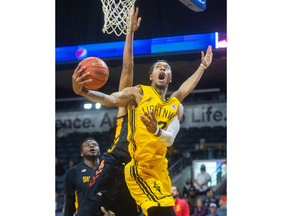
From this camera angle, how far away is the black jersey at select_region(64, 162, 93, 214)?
16.9ft

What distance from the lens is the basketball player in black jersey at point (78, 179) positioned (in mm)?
5141

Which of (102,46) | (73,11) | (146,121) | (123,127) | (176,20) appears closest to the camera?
(146,121)

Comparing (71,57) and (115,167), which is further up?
(71,57)

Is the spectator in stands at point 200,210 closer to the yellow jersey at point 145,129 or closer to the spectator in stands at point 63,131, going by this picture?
the yellow jersey at point 145,129

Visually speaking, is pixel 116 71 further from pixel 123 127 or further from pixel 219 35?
pixel 123 127

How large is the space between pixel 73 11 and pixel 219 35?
12.4 ft

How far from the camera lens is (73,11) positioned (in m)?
9.05

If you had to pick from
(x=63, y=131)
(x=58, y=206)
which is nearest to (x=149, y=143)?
(x=58, y=206)

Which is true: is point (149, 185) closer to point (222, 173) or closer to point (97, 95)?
point (97, 95)

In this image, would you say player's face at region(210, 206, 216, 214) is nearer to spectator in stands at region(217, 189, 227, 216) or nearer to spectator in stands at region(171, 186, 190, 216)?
spectator in stands at region(217, 189, 227, 216)

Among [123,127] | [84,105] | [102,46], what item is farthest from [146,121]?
[84,105]

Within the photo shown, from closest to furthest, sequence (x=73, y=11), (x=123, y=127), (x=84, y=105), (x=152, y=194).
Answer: (x=152, y=194)
(x=123, y=127)
(x=73, y=11)
(x=84, y=105)

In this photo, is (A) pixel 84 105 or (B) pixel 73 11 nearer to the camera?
(B) pixel 73 11

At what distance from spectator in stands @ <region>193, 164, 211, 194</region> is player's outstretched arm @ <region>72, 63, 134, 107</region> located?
25.7ft
